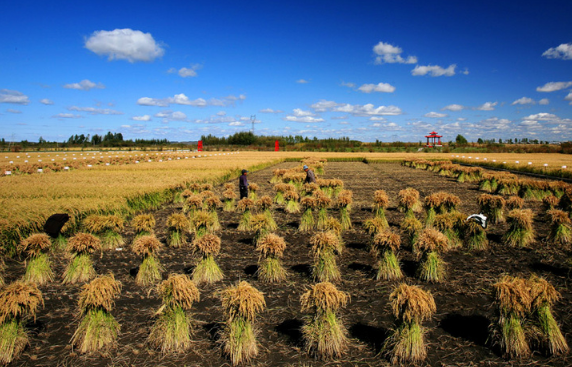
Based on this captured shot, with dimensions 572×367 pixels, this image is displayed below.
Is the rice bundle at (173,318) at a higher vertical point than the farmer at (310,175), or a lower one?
lower

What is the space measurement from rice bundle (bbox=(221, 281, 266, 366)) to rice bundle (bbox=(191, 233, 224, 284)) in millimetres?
2295

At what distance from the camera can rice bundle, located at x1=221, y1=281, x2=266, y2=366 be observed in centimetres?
445

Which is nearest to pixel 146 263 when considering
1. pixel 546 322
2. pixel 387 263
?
pixel 387 263

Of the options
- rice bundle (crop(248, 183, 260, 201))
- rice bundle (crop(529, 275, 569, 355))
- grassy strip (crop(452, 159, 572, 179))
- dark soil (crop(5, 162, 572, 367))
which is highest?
grassy strip (crop(452, 159, 572, 179))

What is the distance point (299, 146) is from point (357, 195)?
74602 mm

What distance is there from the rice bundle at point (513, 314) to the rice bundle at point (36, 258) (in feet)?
26.5

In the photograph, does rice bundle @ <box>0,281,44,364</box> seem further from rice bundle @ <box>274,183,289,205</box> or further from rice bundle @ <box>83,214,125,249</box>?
rice bundle @ <box>274,183,289,205</box>

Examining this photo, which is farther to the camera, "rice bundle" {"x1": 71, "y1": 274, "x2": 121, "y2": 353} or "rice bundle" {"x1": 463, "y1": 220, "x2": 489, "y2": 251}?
"rice bundle" {"x1": 463, "y1": 220, "x2": 489, "y2": 251}

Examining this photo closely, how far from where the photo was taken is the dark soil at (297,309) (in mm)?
4570

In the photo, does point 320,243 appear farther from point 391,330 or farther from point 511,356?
point 511,356

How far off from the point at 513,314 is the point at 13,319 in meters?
6.69

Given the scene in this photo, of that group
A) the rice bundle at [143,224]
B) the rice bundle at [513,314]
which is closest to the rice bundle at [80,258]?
the rice bundle at [143,224]

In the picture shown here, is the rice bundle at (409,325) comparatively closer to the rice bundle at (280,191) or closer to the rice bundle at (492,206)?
the rice bundle at (492,206)

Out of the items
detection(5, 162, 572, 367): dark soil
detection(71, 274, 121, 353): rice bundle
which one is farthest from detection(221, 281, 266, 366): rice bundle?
detection(71, 274, 121, 353): rice bundle
